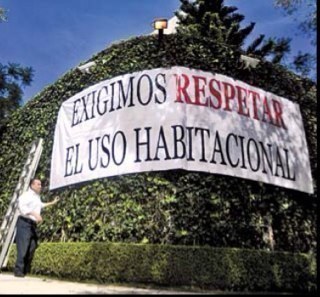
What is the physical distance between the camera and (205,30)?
22688 millimetres

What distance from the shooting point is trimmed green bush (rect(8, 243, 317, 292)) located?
7012mm

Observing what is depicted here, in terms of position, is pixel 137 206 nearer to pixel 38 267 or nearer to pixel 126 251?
pixel 126 251

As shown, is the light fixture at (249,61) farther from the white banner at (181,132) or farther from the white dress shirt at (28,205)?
the white dress shirt at (28,205)

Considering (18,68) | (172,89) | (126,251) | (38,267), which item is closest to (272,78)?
(172,89)

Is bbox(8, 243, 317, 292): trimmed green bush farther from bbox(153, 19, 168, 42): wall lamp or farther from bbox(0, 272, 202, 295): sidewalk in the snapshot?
bbox(153, 19, 168, 42): wall lamp

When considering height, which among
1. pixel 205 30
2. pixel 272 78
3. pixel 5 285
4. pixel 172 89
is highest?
pixel 205 30

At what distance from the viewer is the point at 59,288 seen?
6660 millimetres

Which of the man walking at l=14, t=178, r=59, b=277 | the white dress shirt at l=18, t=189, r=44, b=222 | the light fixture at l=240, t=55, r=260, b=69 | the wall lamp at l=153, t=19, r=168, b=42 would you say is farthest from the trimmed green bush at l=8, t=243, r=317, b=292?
the wall lamp at l=153, t=19, r=168, b=42

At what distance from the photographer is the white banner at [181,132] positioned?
865cm

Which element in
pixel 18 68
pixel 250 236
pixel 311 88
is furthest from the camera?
pixel 18 68

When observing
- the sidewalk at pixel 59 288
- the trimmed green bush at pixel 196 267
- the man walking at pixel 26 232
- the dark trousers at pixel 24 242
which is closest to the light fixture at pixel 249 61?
the trimmed green bush at pixel 196 267

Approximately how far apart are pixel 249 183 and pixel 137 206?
6.38ft

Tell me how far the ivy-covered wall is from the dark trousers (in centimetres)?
78

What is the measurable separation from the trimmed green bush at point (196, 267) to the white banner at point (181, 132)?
5.41 feet
